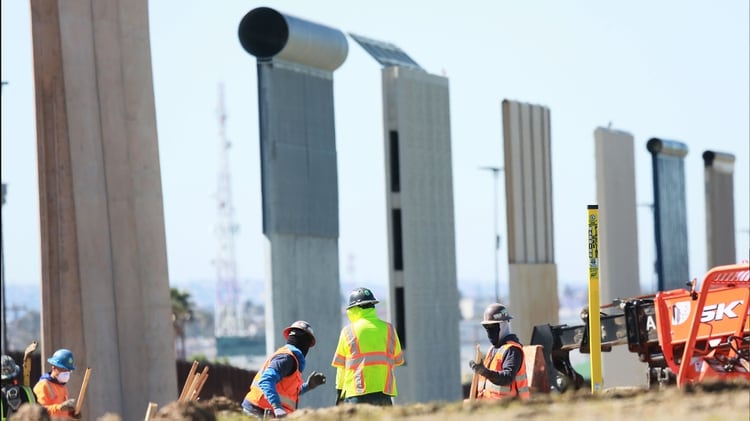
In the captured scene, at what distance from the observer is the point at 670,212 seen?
3438 centimetres

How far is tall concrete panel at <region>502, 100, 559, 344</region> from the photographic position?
98.2 feet

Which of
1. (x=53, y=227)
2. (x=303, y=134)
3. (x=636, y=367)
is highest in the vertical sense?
(x=303, y=134)

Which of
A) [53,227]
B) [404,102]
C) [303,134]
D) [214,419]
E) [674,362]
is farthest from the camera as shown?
[404,102]

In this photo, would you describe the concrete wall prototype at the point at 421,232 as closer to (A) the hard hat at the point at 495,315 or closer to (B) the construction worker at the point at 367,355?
(A) the hard hat at the point at 495,315

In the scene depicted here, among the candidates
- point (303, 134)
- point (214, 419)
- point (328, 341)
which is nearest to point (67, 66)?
point (303, 134)

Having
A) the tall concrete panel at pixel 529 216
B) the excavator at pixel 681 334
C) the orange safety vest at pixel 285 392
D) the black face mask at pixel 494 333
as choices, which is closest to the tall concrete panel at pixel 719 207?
the tall concrete panel at pixel 529 216

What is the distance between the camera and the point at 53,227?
67.0ft

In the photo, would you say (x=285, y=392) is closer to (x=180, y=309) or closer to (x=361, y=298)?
(x=361, y=298)

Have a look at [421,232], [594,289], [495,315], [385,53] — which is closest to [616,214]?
[421,232]

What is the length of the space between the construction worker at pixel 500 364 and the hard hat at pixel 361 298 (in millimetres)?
978

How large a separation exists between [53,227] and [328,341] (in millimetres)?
7611

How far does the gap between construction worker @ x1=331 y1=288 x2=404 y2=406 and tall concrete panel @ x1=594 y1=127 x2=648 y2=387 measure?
20.0 meters

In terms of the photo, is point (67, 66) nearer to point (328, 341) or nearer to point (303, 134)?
point (303, 134)

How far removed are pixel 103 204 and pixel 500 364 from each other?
9924mm
